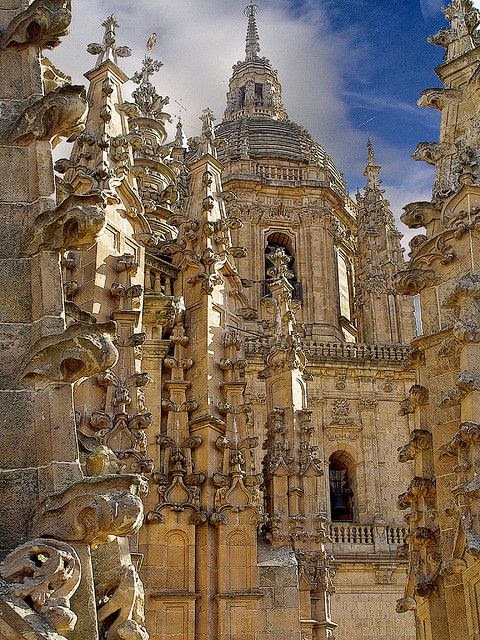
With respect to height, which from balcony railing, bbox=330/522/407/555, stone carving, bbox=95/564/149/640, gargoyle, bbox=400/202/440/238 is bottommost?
stone carving, bbox=95/564/149/640

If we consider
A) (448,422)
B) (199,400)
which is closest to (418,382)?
(448,422)

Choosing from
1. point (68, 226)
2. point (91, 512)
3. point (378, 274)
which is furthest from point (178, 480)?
point (378, 274)

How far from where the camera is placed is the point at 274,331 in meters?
15.3

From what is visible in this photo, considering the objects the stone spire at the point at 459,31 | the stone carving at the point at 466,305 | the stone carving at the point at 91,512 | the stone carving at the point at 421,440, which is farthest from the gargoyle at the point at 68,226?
the stone spire at the point at 459,31

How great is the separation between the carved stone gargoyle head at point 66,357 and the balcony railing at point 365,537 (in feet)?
76.8

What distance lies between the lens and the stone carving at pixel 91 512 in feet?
Answer: 15.8

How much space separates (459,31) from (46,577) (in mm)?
10006

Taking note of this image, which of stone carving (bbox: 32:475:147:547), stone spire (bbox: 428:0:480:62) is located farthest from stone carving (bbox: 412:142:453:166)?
stone carving (bbox: 32:475:147:547)

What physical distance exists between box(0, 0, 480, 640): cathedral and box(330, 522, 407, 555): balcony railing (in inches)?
515

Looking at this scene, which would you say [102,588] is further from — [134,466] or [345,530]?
[345,530]

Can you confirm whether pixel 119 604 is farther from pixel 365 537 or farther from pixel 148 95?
pixel 365 537

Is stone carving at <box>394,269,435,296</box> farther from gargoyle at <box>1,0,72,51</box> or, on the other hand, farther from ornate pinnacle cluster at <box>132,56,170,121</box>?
ornate pinnacle cluster at <box>132,56,170,121</box>

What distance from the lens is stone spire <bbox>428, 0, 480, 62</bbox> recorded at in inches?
477

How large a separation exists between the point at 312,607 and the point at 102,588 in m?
9.22
